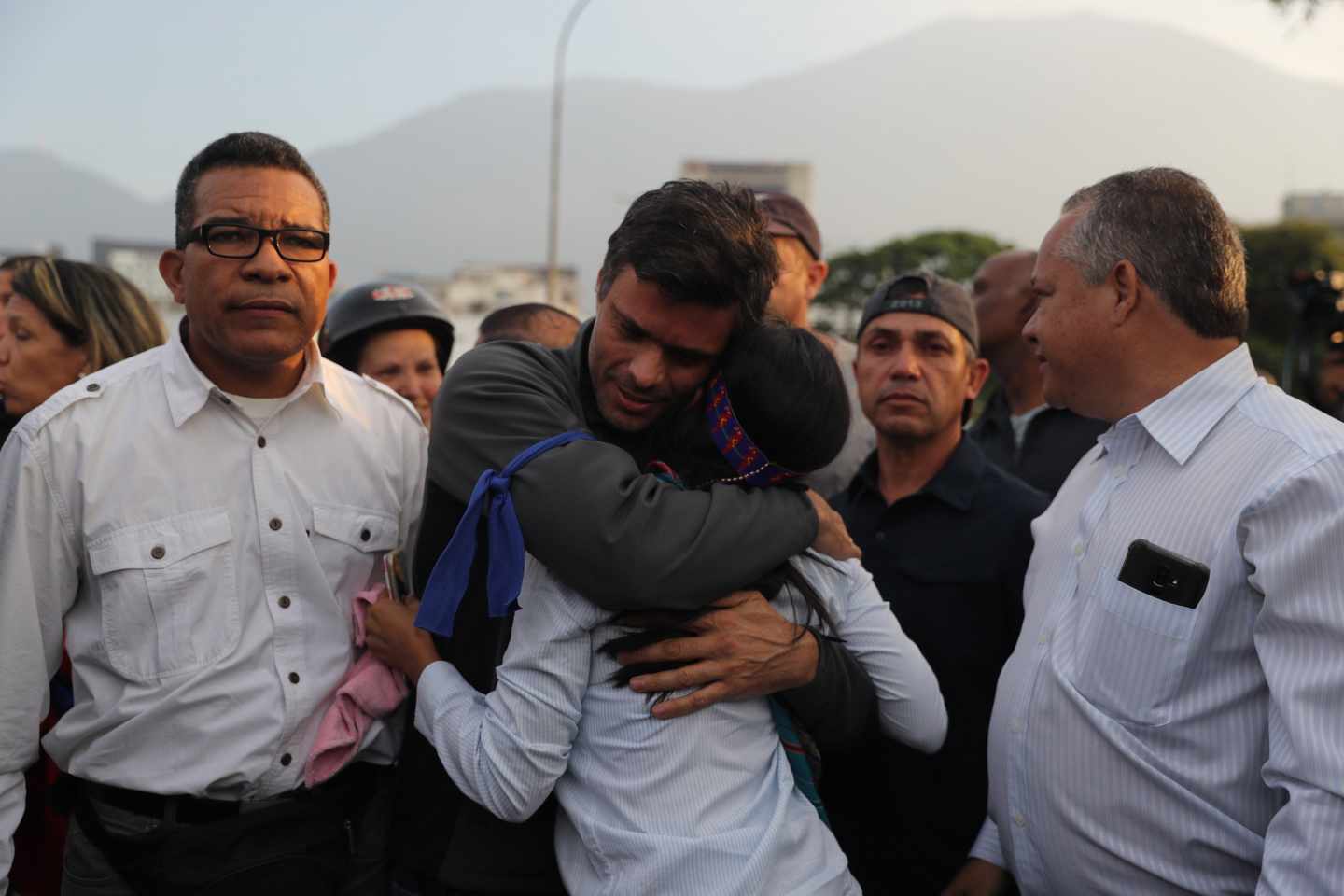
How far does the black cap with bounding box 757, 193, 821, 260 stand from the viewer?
149 inches

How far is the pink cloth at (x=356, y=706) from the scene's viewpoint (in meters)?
2.14

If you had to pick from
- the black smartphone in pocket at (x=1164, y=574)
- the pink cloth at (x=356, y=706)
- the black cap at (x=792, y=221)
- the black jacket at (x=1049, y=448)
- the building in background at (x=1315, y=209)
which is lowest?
the building in background at (x=1315, y=209)

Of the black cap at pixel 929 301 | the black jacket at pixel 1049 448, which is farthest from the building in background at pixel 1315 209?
the black cap at pixel 929 301

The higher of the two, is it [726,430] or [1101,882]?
[726,430]

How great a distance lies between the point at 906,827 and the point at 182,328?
7.45 ft

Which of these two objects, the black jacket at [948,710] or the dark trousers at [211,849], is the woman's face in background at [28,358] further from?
the black jacket at [948,710]

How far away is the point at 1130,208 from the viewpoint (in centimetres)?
214

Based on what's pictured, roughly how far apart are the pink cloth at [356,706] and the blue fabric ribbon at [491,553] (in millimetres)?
467

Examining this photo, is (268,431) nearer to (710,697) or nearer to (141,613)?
(141,613)

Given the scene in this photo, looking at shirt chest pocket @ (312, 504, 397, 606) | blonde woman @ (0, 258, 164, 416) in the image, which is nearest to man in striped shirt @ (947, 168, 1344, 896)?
shirt chest pocket @ (312, 504, 397, 606)

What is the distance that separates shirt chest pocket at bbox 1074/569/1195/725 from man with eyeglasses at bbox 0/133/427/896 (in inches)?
61.6

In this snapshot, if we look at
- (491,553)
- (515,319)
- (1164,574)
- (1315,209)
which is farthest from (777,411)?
(1315,209)

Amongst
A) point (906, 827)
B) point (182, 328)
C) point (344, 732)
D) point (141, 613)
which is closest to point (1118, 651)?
point (906, 827)

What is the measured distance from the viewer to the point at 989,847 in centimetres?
251
